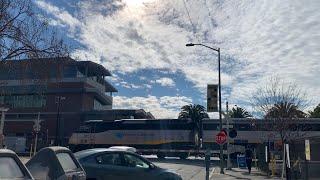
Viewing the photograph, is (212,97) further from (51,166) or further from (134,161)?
(51,166)

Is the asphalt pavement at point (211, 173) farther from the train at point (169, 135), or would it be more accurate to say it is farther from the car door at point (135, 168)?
the train at point (169, 135)

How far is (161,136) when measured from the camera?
54188 mm

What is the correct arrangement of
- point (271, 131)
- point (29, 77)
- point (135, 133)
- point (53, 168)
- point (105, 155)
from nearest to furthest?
point (53, 168) < point (105, 155) < point (29, 77) < point (271, 131) < point (135, 133)

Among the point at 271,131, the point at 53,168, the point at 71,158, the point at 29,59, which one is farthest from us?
the point at 271,131

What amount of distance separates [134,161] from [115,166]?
713 millimetres

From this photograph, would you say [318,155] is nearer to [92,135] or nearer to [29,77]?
[29,77]

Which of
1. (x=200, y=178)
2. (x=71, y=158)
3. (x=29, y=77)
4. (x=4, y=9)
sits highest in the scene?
(x=4, y=9)

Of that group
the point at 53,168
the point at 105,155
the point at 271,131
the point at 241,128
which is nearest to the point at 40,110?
the point at 241,128

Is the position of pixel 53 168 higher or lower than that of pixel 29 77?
lower

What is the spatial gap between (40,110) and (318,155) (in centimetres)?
7033

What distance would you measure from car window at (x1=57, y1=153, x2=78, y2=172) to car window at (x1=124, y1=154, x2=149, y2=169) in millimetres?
5365

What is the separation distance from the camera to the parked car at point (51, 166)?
22.4 ft

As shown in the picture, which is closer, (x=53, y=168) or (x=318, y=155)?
(x=53, y=168)

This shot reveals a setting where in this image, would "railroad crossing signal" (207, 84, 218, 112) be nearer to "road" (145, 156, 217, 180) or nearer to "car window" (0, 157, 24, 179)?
"road" (145, 156, 217, 180)
